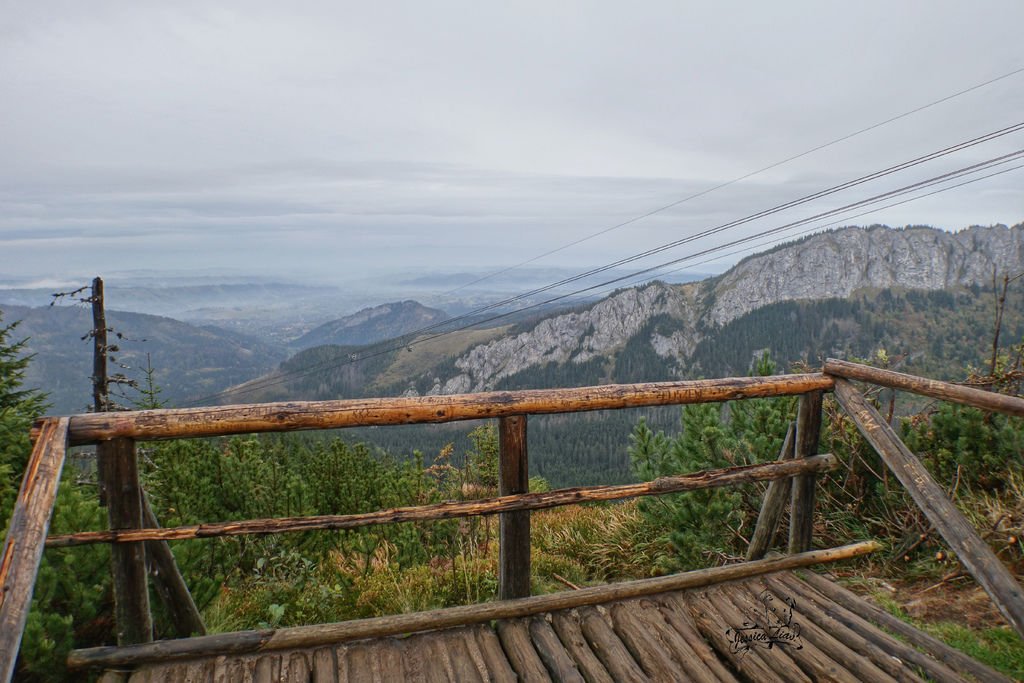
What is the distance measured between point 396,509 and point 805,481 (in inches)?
104

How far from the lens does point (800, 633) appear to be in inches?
124

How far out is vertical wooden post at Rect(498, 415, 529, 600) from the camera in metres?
3.03

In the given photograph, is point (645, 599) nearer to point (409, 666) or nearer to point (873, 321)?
point (409, 666)

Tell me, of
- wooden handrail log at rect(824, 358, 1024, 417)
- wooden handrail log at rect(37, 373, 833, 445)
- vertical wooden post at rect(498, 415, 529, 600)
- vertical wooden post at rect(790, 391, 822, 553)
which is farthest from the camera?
vertical wooden post at rect(790, 391, 822, 553)

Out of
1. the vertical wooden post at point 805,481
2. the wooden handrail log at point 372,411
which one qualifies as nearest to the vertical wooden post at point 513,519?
the wooden handrail log at point 372,411

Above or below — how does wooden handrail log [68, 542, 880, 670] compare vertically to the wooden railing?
below

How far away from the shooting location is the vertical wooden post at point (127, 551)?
263 centimetres

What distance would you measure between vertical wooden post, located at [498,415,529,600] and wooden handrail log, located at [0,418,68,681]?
6.33 ft

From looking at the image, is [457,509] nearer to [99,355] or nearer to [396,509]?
[396,509]

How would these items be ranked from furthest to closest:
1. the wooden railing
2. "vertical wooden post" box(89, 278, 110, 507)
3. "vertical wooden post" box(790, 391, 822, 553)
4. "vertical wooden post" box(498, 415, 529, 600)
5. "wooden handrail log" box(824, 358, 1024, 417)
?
"vertical wooden post" box(89, 278, 110, 507)
"vertical wooden post" box(790, 391, 822, 553)
"vertical wooden post" box(498, 415, 529, 600)
"wooden handrail log" box(824, 358, 1024, 417)
the wooden railing

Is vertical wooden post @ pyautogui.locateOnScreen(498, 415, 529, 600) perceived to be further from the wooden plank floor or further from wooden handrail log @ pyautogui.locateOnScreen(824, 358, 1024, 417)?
wooden handrail log @ pyautogui.locateOnScreen(824, 358, 1024, 417)

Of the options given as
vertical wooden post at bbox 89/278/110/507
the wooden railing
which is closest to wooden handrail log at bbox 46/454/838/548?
the wooden railing

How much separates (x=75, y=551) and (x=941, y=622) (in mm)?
5018

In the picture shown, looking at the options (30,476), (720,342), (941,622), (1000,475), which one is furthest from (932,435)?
(720,342)
